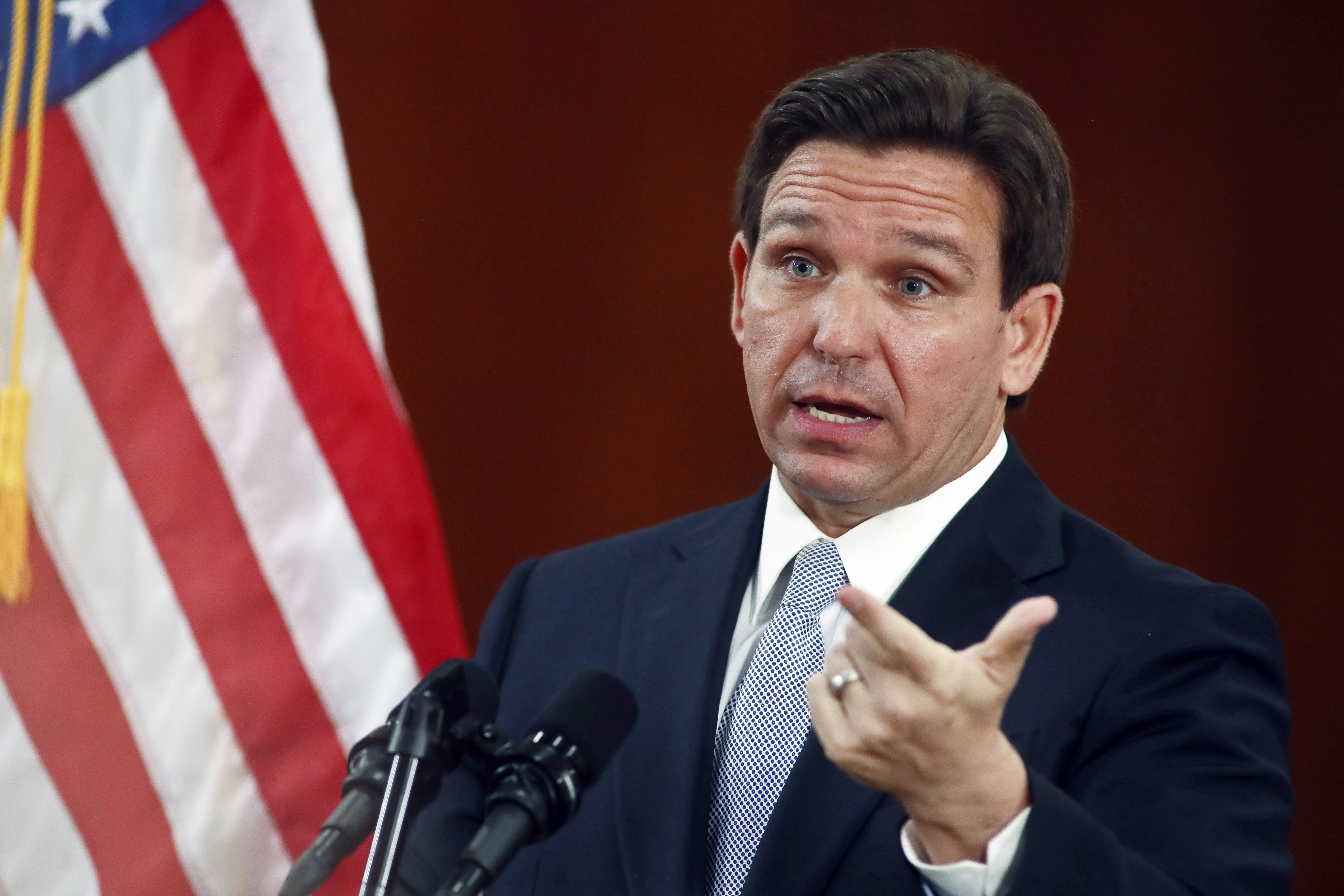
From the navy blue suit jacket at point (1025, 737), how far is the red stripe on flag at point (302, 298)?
61cm

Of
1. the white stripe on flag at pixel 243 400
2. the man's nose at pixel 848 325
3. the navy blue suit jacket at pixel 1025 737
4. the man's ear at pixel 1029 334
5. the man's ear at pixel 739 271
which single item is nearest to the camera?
the navy blue suit jacket at pixel 1025 737

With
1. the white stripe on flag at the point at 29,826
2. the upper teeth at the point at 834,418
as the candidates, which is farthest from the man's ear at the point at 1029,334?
the white stripe on flag at the point at 29,826

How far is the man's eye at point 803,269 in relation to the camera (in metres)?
1.49

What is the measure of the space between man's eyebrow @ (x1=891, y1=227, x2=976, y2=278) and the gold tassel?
49.9 inches

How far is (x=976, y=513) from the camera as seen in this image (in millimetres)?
1449

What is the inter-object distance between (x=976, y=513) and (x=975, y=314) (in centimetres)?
22

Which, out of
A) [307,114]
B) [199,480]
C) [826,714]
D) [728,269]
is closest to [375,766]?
[826,714]

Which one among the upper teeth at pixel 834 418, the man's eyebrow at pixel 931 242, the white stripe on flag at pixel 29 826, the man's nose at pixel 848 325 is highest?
the man's eyebrow at pixel 931 242

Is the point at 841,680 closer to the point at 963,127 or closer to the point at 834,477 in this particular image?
the point at 834,477

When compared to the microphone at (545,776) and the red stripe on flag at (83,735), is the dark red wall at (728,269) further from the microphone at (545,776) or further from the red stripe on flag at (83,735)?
the microphone at (545,776)

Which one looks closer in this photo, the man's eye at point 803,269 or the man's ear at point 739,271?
the man's eye at point 803,269

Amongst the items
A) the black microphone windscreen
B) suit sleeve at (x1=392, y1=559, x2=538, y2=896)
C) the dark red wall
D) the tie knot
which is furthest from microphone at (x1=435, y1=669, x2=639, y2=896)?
the dark red wall

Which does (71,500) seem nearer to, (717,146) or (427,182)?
(427,182)

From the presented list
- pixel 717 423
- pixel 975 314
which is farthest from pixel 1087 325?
pixel 975 314
